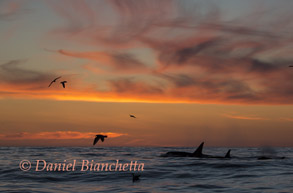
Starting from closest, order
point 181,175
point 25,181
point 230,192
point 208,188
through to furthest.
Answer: point 230,192
point 208,188
point 25,181
point 181,175

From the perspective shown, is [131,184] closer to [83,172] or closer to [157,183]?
[157,183]

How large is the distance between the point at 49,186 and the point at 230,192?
11301 millimetres

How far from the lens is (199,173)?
29938 millimetres

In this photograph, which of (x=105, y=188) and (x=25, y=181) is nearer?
(x=105, y=188)

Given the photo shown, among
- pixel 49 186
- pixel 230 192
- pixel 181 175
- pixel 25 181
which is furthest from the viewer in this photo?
pixel 181 175

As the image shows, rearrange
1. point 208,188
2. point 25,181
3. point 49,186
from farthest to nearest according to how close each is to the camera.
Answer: point 25,181 → point 49,186 → point 208,188

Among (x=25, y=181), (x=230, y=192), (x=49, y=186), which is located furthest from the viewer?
(x=25, y=181)

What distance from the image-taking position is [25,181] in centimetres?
2572

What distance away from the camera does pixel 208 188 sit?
873 inches

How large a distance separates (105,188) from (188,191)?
5169 mm

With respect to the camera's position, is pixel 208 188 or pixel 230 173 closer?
pixel 208 188

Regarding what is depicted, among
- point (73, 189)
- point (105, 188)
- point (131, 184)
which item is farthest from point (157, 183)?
point (73, 189)

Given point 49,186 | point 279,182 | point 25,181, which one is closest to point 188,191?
point 279,182

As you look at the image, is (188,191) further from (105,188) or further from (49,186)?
(49,186)
